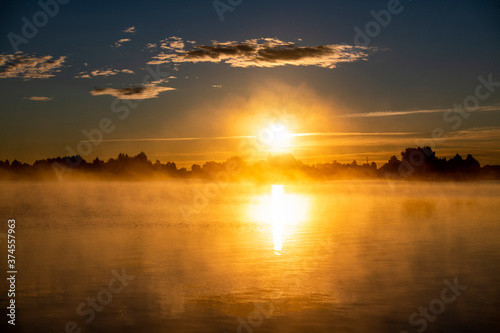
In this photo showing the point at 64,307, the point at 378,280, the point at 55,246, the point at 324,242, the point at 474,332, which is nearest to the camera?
the point at 474,332

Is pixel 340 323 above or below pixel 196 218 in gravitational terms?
below

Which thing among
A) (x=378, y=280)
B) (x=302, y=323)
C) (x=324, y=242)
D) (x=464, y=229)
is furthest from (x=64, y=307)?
(x=464, y=229)

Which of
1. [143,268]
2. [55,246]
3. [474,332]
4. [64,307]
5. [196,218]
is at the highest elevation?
[196,218]

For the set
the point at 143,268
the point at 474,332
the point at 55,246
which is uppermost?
the point at 55,246

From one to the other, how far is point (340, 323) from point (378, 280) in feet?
18.8

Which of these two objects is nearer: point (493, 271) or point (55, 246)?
point (493, 271)

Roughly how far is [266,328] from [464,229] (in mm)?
26546

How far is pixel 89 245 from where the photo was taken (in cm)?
2753

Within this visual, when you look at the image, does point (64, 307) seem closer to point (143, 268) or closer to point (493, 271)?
point (143, 268)

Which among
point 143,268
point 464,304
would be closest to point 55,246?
point 143,268

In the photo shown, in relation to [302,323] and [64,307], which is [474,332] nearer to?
Result: [302,323]

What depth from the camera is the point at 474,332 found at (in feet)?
42.8

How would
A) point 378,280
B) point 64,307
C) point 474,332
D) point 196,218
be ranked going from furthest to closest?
point 196,218 < point 378,280 < point 64,307 < point 474,332

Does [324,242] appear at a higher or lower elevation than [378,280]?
higher
